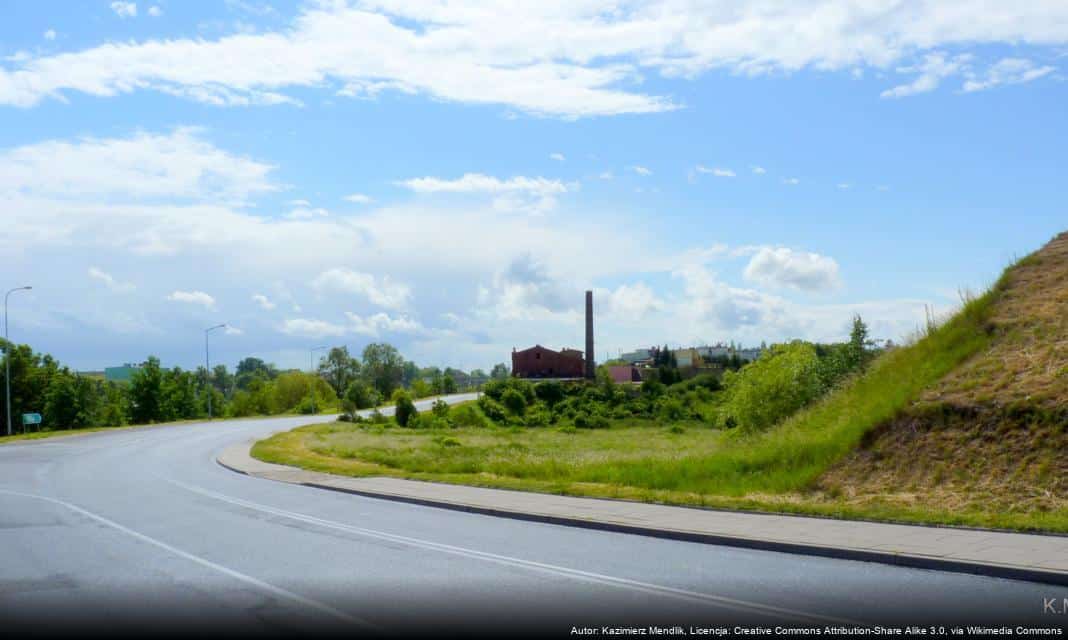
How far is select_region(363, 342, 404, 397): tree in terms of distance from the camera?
166m

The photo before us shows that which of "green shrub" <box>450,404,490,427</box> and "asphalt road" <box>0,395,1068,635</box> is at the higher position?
"asphalt road" <box>0,395,1068,635</box>

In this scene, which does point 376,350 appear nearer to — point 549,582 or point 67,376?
point 67,376

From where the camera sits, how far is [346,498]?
64.3ft

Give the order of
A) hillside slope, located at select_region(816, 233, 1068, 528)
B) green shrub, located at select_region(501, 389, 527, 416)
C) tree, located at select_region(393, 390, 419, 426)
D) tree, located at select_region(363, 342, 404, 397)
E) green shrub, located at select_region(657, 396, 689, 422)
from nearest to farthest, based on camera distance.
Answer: hillside slope, located at select_region(816, 233, 1068, 528) < tree, located at select_region(393, 390, 419, 426) < green shrub, located at select_region(657, 396, 689, 422) < green shrub, located at select_region(501, 389, 527, 416) < tree, located at select_region(363, 342, 404, 397)

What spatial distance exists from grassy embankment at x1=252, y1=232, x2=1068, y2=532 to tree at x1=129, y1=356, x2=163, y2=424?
77749mm

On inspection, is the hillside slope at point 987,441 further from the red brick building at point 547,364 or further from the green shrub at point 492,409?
the red brick building at point 547,364

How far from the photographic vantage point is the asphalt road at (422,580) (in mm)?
7902

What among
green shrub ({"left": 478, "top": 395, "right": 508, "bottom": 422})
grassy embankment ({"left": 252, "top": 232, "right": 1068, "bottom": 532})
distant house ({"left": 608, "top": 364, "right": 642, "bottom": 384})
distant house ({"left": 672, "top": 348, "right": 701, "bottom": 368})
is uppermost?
distant house ({"left": 672, "top": 348, "right": 701, "bottom": 368})

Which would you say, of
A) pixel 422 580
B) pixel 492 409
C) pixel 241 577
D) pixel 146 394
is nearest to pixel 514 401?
pixel 492 409

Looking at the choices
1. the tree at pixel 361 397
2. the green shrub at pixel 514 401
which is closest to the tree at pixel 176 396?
the tree at pixel 361 397

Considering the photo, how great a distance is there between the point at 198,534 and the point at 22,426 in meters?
93.7

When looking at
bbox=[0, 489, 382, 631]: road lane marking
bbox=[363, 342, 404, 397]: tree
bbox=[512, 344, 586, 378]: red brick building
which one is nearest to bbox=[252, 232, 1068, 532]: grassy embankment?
bbox=[0, 489, 382, 631]: road lane marking

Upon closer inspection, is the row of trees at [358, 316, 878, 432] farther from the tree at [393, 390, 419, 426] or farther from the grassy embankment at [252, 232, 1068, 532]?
the grassy embankment at [252, 232, 1068, 532]

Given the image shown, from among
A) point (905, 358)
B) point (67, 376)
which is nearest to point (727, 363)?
point (67, 376)
